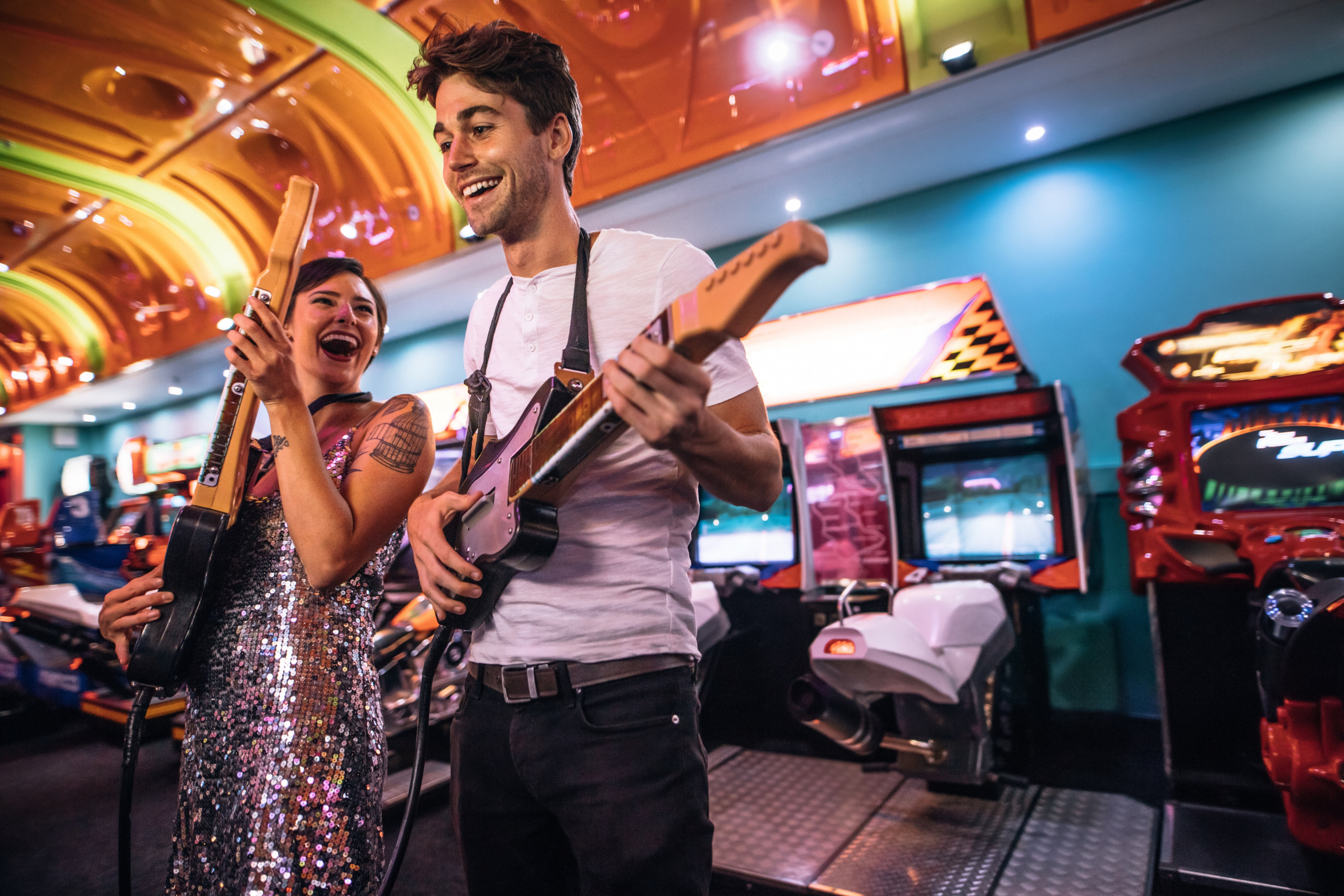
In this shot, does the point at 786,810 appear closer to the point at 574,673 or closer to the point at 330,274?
the point at 574,673

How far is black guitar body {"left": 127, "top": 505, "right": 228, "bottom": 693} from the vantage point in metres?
1.11

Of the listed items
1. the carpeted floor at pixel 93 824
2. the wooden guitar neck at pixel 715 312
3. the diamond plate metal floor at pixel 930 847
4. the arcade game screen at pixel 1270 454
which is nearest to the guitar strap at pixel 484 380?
the wooden guitar neck at pixel 715 312

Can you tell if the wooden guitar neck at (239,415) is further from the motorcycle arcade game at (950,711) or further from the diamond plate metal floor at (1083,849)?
the diamond plate metal floor at (1083,849)

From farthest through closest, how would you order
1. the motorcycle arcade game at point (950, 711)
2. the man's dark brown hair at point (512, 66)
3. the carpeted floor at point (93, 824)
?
the carpeted floor at point (93, 824)
the motorcycle arcade game at point (950, 711)
the man's dark brown hair at point (512, 66)

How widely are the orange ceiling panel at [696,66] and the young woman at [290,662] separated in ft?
9.99

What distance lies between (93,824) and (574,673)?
12.1ft

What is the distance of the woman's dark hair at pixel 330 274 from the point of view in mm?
1456

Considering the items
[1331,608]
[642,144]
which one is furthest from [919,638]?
[642,144]

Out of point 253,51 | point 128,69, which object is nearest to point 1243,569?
point 253,51

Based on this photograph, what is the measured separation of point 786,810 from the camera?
2.83 m

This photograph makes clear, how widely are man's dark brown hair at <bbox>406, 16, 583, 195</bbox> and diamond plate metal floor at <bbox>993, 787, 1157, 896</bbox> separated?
2416 millimetres

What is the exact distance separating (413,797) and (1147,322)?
4.22 meters

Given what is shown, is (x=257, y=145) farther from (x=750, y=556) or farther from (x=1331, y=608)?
(x=1331, y=608)

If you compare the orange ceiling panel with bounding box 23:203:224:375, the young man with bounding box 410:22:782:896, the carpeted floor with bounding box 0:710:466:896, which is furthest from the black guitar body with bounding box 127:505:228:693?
the orange ceiling panel with bounding box 23:203:224:375
